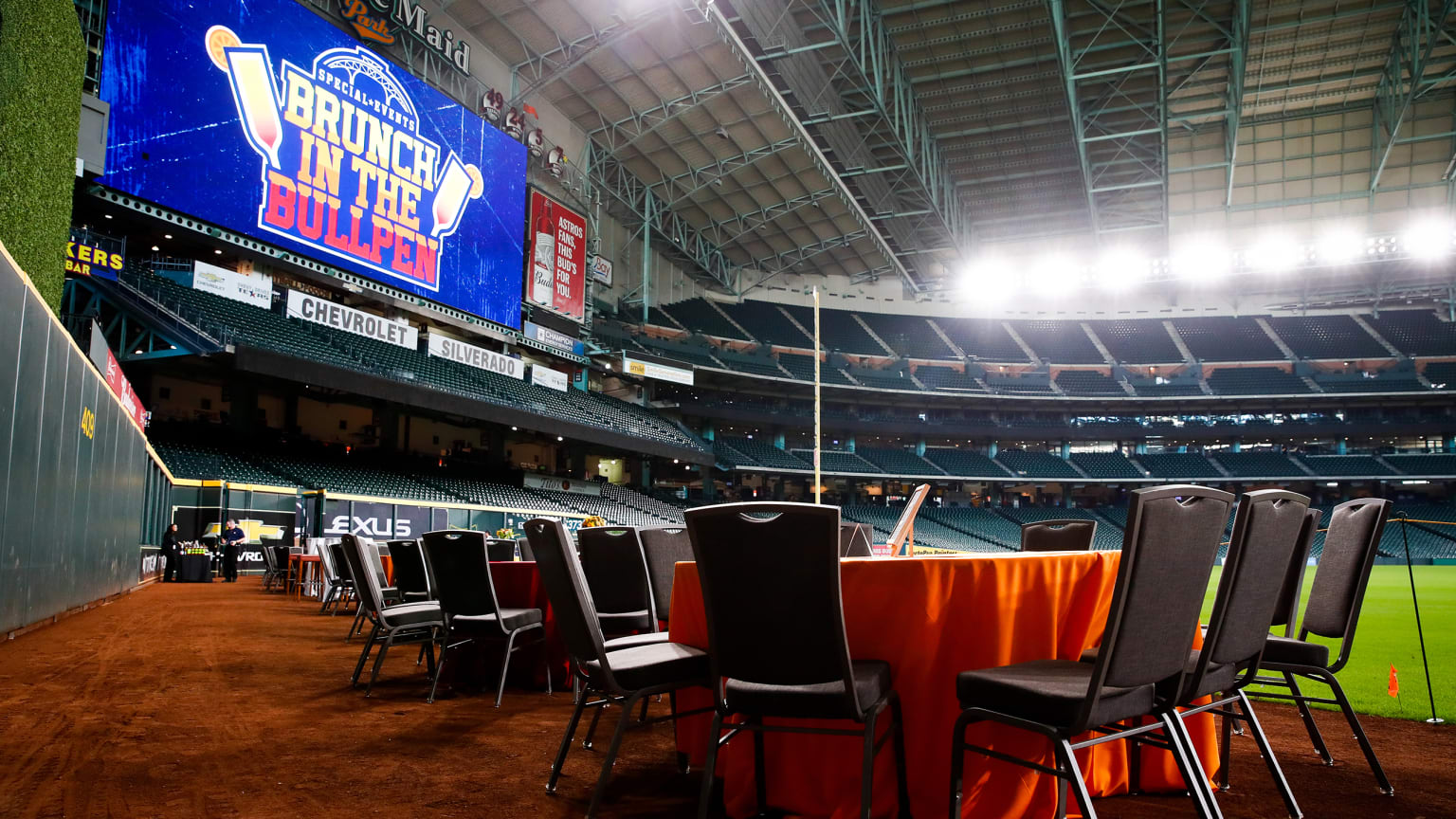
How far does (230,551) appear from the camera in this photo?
18203 mm

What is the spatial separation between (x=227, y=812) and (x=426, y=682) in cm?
297

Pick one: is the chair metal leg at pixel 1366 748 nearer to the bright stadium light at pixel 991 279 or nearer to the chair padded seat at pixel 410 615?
the chair padded seat at pixel 410 615

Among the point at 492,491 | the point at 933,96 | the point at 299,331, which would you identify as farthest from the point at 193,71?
the point at 933,96

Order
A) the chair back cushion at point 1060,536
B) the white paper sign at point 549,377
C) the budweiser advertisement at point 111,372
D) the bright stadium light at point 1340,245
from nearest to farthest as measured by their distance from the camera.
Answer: the chair back cushion at point 1060,536, the budweiser advertisement at point 111,372, the white paper sign at point 549,377, the bright stadium light at point 1340,245

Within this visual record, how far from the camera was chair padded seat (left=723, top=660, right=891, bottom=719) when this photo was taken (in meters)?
2.27

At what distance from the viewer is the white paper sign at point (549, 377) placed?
2836 centimetres

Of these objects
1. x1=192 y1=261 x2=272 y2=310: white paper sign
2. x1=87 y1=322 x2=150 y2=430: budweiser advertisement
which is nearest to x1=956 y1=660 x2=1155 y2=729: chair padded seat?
x1=87 y1=322 x2=150 y2=430: budweiser advertisement

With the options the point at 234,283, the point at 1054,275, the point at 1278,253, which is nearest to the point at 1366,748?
the point at 234,283

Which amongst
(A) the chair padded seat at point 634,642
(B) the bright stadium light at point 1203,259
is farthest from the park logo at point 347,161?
(B) the bright stadium light at point 1203,259

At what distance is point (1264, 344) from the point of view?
40.4 meters

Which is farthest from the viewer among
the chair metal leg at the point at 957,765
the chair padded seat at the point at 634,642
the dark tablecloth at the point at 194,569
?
the dark tablecloth at the point at 194,569

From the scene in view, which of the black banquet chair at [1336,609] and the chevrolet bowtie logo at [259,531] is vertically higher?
the black banquet chair at [1336,609]

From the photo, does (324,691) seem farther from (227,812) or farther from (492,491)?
(492,491)

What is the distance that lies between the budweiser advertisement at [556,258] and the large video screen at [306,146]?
7.36ft
